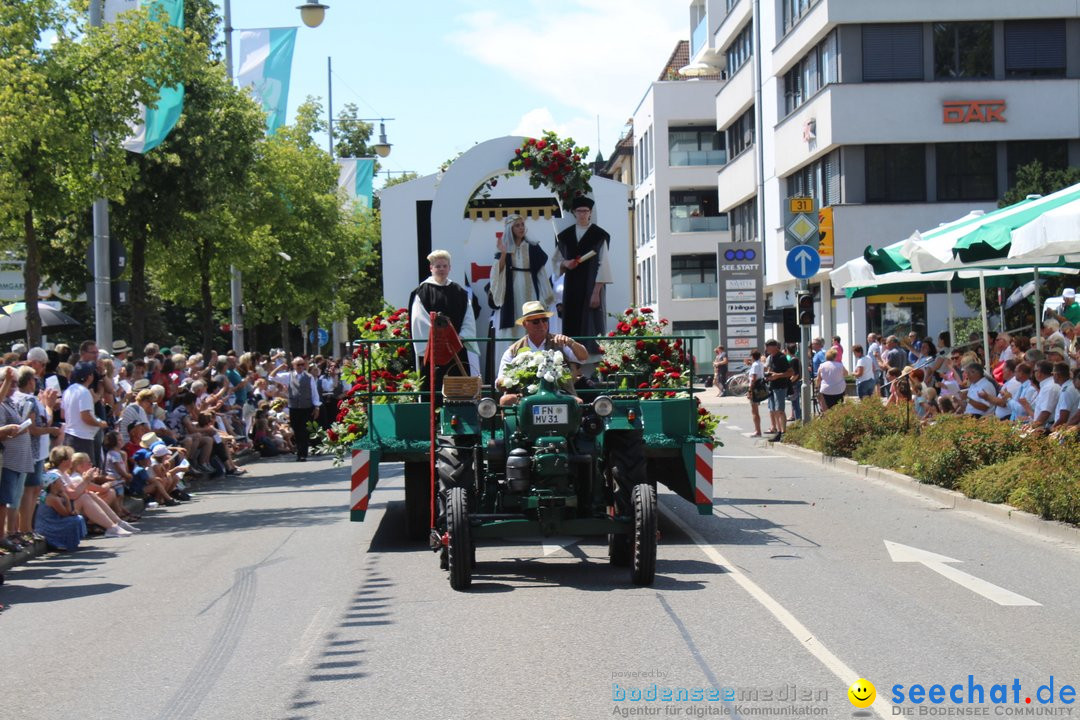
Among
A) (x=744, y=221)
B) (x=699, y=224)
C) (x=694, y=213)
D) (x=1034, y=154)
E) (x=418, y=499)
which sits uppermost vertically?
(x=694, y=213)

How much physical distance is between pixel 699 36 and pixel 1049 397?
5382 cm

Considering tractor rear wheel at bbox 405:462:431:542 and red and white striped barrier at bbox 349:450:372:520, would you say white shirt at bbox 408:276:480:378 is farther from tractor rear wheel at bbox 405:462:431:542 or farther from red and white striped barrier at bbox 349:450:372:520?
red and white striped barrier at bbox 349:450:372:520

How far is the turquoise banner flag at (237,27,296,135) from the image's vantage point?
32531mm

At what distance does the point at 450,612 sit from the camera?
9008 mm

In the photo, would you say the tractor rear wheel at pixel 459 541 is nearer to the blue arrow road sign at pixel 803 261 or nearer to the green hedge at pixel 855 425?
the green hedge at pixel 855 425

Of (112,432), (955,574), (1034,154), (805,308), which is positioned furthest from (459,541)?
(1034,154)

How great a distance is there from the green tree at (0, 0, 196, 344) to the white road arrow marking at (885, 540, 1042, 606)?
11144 mm

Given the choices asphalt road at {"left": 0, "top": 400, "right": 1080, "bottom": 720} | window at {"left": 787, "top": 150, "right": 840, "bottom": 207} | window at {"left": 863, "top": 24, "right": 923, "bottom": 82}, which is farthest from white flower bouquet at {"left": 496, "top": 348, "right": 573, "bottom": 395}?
window at {"left": 863, "top": 24, "right": 923, "bottom": 82}

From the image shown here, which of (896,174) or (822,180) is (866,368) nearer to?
(896,174)

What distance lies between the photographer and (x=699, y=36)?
66.4 meters

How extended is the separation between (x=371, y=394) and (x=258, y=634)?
3.59 meters

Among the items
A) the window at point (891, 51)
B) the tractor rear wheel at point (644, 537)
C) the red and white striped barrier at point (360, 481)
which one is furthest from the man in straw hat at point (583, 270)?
the window at point (891, 51)

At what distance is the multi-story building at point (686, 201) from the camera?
2537 inches

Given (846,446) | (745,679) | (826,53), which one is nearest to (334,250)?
(826,53)
